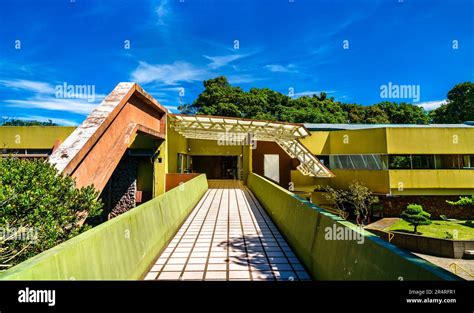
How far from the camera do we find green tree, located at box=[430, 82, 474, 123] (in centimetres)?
4114

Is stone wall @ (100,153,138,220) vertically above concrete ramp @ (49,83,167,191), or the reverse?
concrete ramp @ (49,83,167,191)

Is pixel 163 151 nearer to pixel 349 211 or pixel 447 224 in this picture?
pixel 349 211

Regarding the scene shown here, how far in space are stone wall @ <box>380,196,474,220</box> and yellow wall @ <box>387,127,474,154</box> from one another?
3.89 m

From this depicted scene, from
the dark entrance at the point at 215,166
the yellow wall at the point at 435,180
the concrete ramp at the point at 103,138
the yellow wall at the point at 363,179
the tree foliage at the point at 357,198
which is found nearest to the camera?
the concrete ramp at the point at 103,138

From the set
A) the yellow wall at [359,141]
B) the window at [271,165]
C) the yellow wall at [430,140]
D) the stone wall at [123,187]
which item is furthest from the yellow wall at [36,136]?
the yellow wall at [430,140]

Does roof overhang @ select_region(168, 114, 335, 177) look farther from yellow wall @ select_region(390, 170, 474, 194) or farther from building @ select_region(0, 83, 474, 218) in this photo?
yellow wall @ select_region(390, 170, 474, 194)

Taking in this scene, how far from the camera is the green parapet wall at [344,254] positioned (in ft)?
6.85

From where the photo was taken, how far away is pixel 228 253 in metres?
5.56

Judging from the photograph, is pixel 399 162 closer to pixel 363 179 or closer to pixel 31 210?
pixel 363 179

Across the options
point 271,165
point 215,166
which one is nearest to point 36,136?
point 215,166

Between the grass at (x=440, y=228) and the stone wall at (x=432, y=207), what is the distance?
0.75 metres

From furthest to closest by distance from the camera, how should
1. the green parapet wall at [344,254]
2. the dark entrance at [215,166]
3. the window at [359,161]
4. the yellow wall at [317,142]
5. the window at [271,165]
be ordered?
the dark entrance at [215,166], the window at [271,165], the yellow wall at [317,142], the window at [359,161], the green parapet wall at [344,254]

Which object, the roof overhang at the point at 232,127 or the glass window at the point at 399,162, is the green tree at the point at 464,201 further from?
the roof overhang at the point at 232,127

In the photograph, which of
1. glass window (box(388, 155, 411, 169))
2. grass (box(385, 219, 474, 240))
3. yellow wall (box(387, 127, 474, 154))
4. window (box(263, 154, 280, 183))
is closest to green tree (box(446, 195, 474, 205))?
grass (box(385, 219, 474, 240))
